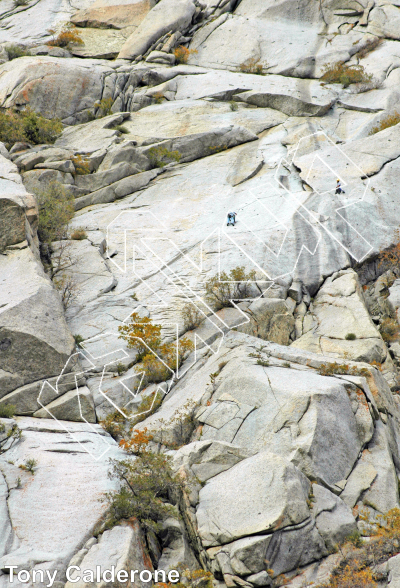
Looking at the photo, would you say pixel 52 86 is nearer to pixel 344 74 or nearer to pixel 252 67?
pixel 252 67

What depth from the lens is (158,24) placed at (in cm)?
4016

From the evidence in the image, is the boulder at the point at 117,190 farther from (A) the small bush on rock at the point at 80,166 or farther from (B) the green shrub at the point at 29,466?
(B) the green shrub at the point at 29,466

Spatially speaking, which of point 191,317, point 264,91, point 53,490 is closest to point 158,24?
point 264,91

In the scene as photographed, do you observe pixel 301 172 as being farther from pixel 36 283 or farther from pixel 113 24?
pixel 113 24

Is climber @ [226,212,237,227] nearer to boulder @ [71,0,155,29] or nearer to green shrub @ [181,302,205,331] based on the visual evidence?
green shrub @ [181,302,205,331]

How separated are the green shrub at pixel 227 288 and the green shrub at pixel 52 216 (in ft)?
28.3

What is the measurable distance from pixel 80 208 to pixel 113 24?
2612 cm

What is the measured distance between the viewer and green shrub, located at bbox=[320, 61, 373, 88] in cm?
3397

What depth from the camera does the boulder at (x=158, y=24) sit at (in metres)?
39.2

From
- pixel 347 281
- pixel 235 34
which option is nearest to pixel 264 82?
pixel 235 34

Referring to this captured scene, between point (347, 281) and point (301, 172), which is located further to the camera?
point (301, 172)

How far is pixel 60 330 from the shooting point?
16531mm

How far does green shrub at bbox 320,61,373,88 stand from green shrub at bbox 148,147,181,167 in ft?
48.9

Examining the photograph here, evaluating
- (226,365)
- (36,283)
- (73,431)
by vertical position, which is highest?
(36,283)
